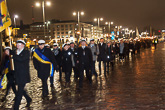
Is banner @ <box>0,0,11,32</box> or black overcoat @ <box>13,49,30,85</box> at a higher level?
banner @ <box>0,0,11,32</box>

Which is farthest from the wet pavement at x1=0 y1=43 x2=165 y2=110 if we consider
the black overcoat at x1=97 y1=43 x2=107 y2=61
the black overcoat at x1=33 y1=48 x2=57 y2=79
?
the black overcoat at x1=97 y1=43 x2=107 y2=61

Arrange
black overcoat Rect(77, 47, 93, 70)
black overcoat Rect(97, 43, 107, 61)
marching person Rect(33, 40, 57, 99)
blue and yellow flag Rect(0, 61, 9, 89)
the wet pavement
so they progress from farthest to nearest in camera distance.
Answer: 1. black overcoat Rect(97, 43, 107, 61)
2. black overcoat Rect(77, 47, 93, 70)
3. marching person Rect(33, 40, 57, 99)
4. blue and yellow flag Rect(0, 61, 9, 89)
5. the wet pavement


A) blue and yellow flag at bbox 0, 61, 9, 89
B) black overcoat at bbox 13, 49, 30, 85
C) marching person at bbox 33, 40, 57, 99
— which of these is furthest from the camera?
marching person at bbox 33, 40, 57, 99

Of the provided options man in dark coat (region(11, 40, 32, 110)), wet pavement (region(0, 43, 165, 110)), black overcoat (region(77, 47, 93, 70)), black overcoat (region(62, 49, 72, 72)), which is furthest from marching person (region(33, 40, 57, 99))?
black overcoat (region(62, 49, 72, 72))

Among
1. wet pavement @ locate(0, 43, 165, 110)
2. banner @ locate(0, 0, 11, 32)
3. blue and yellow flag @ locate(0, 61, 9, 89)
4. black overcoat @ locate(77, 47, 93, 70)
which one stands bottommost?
wet pavement @ locate(0, 43, 165, 110)

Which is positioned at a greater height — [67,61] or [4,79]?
[67,61]

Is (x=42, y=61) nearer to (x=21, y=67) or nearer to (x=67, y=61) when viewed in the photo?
(x=21, y=67)

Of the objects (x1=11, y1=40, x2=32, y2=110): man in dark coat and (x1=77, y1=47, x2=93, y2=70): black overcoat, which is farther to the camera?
(x1=77, y1=47, x2=93, y2=70): black overcoat

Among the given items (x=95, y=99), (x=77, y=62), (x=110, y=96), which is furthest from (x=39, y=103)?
(x=77, y=62)

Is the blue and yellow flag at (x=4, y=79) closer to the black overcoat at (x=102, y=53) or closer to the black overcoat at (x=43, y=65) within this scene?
the black overcoat at (x=43, y=65)

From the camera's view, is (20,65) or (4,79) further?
(4,79)

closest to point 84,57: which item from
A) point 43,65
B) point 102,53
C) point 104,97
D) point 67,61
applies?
point 67,61

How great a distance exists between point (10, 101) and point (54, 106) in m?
1.79

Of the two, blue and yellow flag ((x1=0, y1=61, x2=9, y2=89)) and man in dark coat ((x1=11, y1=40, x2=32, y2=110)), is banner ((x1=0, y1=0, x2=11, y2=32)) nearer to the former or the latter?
blue and yellow flag ((x1=0, y1=61, x2=9, y2=89))
